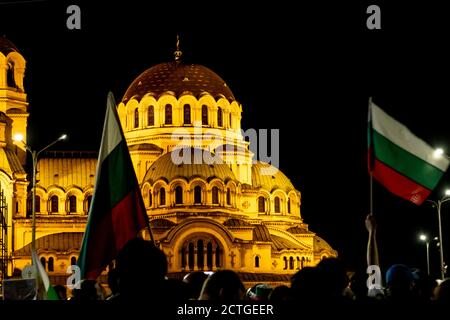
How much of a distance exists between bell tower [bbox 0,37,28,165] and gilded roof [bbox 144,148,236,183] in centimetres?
683

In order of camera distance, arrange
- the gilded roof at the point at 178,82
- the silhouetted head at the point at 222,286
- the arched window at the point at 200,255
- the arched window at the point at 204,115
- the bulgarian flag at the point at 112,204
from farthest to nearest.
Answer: the arched window at the point at 204,115 < the gilded roof at the point at 178,82 < the arched window at the point at 200,255 < the bulgarian flag at the point at 112,204 < the silhouetted head at the point at 222,286

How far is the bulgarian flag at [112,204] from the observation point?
36.4ft

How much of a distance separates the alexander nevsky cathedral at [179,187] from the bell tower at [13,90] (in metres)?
0.05

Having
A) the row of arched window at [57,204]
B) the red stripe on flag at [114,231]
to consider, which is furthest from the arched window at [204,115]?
the red stripe on flag at [114,231]

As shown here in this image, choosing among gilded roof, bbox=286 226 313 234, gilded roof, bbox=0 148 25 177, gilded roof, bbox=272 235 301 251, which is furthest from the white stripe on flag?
gilded roof, bbox=286 226 313 234

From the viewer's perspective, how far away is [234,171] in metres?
69.6

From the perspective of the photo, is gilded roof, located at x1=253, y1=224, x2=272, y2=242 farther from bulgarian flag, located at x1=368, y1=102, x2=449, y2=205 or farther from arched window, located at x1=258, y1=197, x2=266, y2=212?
bulgarian flag, located at x1=368, y1=102, x2=449, y2=205

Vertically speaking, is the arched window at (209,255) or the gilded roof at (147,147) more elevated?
Result: the gilded roof at (147,147)

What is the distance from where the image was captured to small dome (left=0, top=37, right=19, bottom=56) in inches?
2479

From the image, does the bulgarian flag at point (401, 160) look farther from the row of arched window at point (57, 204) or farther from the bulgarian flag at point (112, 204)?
the row of arched window at point (57, 204)

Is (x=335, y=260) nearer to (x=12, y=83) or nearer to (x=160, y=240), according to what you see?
(x=160, y=240)

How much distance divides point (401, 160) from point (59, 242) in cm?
5190
